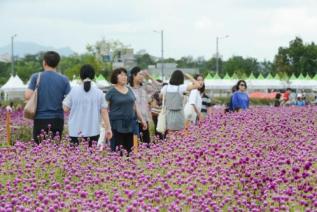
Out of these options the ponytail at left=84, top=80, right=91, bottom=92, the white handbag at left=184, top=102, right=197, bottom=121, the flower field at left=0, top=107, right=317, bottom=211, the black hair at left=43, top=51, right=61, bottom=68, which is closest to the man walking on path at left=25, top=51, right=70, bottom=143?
the black hair at left=43, top=51, right=61, bottom=68

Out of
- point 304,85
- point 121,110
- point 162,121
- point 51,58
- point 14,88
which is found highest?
point 51,58

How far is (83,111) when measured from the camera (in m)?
9.70

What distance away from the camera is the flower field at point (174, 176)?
525 cm

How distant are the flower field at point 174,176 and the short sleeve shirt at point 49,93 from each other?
0.54 metres

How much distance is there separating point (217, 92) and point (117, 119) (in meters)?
61.9

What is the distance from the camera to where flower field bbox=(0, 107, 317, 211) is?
5.25 meters

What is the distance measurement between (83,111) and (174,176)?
11.2ft

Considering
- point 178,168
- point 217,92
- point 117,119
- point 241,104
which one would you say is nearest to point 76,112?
point 117,119

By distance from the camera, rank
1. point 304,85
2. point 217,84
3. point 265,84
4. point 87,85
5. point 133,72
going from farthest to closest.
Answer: point 265,84 → point 304,85 → point 217,84 → point 133,72 → point 87,85

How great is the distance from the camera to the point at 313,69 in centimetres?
10344

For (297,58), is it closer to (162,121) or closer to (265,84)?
(265,84)

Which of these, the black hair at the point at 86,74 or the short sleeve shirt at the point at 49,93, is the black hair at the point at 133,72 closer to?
the black hair at the point at 86,74

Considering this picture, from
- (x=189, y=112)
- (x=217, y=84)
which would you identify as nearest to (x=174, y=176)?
(x=189, y=112)

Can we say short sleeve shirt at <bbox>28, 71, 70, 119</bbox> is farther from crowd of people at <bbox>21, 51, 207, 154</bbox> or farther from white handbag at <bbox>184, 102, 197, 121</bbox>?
white handbag at <bbox>184, 102, 197, 121</bbox>
